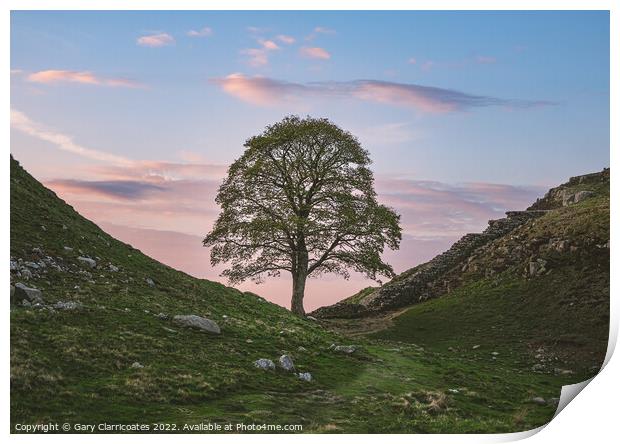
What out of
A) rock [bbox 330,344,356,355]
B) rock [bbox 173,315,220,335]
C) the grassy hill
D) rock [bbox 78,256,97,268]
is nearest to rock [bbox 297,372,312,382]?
the grassy hill

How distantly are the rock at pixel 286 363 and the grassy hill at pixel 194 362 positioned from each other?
0.24 metres

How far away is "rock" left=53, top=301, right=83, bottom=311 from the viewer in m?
18.4

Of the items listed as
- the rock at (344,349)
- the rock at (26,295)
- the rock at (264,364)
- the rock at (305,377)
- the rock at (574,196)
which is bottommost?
the rock at (305,377)

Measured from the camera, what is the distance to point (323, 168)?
36250 mm

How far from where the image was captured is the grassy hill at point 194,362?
15156mm

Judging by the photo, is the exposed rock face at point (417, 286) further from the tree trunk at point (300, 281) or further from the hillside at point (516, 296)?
the tree trunk at point (300, 281)

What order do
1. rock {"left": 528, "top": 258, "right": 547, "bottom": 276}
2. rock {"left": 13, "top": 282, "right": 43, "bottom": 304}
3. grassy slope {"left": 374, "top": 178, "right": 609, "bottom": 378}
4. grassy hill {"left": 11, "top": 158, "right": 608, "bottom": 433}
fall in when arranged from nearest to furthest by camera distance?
grassy hill {"left": 11, "top": 158, "right": 608, "bottom": 433} < rock {"left": 13, "top": 282, "right": 43, "bottom": 304} < grassy slope {"left": 374, "top": 178, "right": 609, "bottom": 378} < rock {"left": 528, "top": 258, "right": 547, "bottom": 276}

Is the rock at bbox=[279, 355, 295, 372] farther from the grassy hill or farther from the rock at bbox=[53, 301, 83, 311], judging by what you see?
the rock at bbox=[53, 301, 83, 311]

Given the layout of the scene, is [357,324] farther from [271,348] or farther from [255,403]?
[255,403]

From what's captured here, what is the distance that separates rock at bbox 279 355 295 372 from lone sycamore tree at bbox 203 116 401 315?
54.6ft

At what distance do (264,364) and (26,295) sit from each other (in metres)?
7.43

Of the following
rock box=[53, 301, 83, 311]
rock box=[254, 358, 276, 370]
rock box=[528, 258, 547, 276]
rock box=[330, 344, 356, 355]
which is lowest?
A: rock box=[254, 358, 276, 370]

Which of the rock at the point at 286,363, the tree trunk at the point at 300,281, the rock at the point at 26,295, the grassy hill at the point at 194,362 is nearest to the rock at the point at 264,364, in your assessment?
the grassy hill at the point at 194,362
